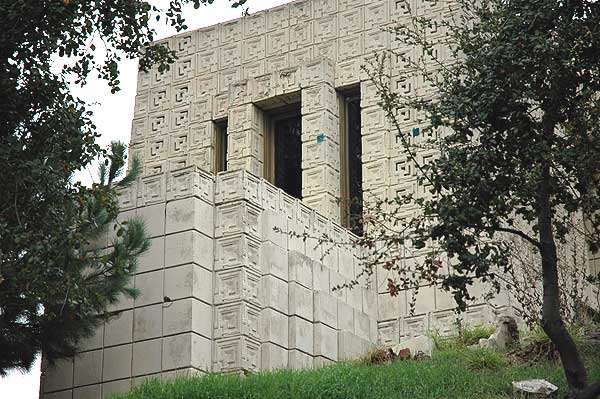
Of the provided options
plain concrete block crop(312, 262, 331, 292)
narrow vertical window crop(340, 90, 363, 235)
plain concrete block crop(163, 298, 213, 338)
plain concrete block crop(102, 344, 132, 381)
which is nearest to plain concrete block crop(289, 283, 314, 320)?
plain concrete block crop(312, 262, 331, 292)

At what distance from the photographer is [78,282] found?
1509 centimetres

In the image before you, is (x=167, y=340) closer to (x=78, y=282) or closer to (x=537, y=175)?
(x=78, y=282)

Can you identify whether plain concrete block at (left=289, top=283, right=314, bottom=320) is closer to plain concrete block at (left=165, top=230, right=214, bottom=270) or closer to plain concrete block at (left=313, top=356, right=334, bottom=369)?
plain concrete block at (left=313, top=356, right=334, bottom=369)

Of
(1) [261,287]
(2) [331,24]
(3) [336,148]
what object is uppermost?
(2) [331,24]

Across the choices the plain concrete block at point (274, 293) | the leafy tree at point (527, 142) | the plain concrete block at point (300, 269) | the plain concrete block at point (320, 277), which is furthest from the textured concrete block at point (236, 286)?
the leafy tree at point (527, 142)

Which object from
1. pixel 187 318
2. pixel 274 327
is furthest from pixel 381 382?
pixel 274 327

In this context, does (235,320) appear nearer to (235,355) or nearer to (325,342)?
(235,355)

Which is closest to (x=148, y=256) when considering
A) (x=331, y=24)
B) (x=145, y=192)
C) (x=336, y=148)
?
(x=145, y=192)

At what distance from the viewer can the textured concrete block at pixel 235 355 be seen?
67.1 feet

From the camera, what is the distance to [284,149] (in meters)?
26.9

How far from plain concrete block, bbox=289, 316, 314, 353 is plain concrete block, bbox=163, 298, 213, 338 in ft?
4.93

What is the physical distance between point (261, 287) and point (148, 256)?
1.89m

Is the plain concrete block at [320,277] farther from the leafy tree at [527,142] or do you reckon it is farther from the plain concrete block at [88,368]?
the leafy tree at [527,142]

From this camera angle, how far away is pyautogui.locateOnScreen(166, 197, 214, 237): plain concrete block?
2127cm
